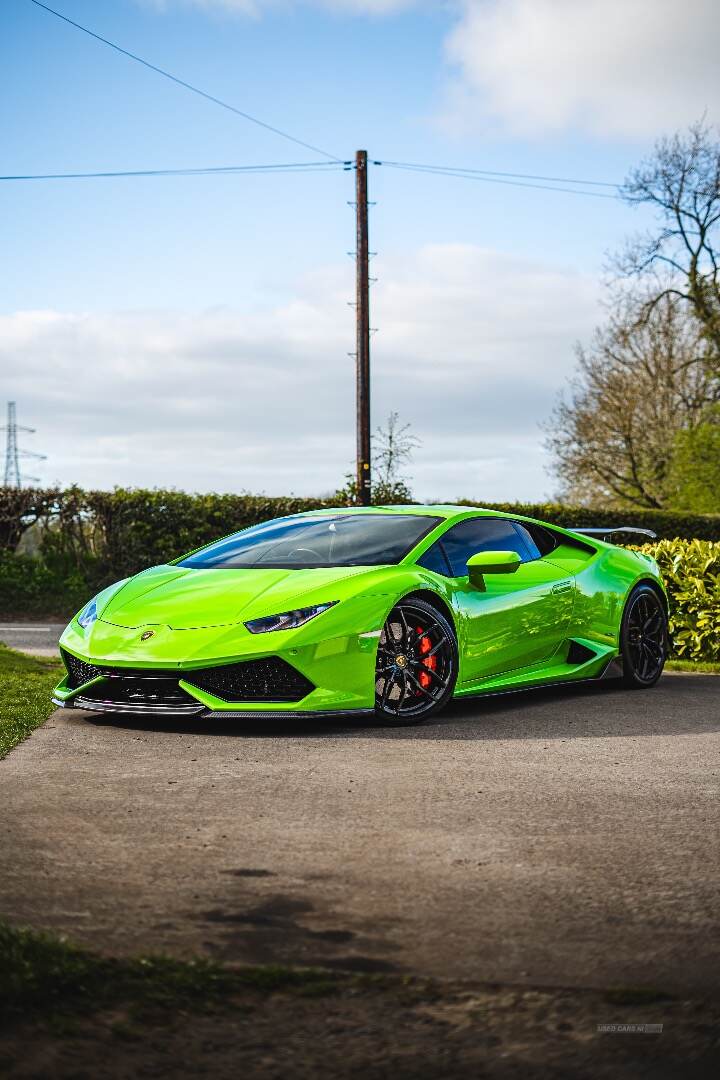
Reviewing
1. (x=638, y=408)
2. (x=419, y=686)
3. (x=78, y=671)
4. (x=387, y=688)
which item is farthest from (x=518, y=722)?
(x=638, y=408)

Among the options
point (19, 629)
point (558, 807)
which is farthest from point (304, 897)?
point (19, 629)

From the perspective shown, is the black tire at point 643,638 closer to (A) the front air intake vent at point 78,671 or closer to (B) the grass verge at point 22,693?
(A) the front air intake vent at point 78,671

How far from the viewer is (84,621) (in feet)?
25.3

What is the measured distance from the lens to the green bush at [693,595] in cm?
1216

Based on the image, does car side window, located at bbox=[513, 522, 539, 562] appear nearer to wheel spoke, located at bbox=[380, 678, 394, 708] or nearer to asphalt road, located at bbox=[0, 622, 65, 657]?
wheel spoke, located at bbox=[380, 678, 394, 708]

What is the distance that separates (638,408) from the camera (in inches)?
1550

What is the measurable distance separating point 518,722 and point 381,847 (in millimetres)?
3352

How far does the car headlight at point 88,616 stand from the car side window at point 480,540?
86.8 inches

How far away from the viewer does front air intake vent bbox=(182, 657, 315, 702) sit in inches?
277

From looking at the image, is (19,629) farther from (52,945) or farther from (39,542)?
(52,945)

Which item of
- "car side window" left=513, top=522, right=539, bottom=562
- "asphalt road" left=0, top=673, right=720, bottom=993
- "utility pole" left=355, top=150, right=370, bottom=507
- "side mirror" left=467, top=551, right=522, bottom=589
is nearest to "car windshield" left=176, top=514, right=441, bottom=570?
"side mirror" left=467, top=551, right=522, bottom=589

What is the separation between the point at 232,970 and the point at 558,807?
7.69ft

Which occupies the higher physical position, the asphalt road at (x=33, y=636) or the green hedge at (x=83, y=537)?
the green hedge at (x=83, y=537)

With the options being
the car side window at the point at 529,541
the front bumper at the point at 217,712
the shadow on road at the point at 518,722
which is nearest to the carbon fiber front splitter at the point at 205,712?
the front bumper at the point at 217,712
